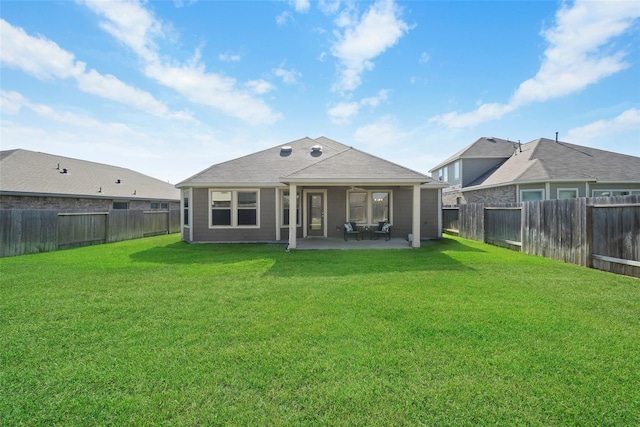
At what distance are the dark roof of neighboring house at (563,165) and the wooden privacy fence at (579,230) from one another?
619 cm

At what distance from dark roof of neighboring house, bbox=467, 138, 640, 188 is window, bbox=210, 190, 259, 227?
14.0 metres

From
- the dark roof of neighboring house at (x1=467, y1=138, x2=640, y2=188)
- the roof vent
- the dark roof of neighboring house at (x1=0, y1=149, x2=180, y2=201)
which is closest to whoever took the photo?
the dark roof of neighboring house at (x1=0, y1=149, x2=180, y2=201)

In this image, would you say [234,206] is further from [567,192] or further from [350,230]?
[567,192]

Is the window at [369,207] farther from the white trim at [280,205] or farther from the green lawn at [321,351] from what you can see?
the green lawn at [321,351]

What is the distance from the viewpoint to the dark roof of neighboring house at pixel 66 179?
14.5 m

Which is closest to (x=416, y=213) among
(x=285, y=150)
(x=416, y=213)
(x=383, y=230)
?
(x=416, y=213)

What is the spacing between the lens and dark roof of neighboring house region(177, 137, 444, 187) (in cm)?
1016

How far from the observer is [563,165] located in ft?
53.2

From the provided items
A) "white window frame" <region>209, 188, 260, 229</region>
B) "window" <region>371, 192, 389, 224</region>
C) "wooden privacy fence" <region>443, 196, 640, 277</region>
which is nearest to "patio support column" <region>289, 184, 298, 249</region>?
"white window frame" <region>209, 188, 260, 229</region>

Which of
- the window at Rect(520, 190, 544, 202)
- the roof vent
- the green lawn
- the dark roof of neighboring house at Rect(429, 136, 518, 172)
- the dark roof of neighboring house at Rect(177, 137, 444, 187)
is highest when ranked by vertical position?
the dark roof of neighboring house at Rect(429, 136, 518, 172)

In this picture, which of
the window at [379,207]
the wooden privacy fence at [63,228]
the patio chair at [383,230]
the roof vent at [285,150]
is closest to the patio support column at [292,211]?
the patio chair at [383,230]

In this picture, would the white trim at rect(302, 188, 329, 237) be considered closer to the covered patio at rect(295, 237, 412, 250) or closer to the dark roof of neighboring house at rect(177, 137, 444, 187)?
the covered patio at rect(295, 237, 412, 250)

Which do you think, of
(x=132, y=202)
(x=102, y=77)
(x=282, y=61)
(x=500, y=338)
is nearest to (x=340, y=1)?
(x=282, y=61)

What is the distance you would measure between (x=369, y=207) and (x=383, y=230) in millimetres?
1478
